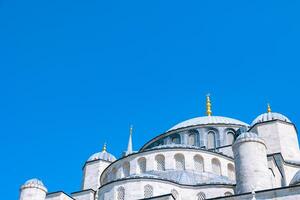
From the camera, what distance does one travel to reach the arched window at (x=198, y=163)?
2233 cm

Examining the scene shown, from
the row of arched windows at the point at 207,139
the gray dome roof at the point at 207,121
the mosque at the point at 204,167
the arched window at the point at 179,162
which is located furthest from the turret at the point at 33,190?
the gray dome roof at the point at 207,121

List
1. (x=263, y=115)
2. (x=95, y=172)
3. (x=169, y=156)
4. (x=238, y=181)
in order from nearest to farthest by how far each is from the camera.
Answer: (x=238, y=181), (x=169, y=156), (x=263, y=115), (x=95, y=172)

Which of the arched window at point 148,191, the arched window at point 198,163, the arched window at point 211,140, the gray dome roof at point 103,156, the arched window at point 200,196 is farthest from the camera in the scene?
the gray dome roof at point 103,156

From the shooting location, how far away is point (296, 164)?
23578mm

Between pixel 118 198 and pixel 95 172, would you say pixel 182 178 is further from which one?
pixel 95 172

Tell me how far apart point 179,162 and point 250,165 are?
4585mm

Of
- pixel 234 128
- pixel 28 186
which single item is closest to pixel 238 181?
pixel 28 186

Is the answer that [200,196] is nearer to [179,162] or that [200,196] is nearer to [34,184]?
[179,162]

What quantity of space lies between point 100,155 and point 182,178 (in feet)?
29.3

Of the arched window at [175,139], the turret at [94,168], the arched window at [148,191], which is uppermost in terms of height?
the arched window at [175,139]

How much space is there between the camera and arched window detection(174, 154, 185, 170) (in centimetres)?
2219

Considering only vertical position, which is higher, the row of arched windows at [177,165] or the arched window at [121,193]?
the row of arched windows at [177,165]

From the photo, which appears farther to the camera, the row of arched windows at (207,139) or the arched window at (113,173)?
the row of arched windows at (207,139)

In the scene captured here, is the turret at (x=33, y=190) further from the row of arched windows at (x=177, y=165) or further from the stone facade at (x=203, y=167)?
the row of arched windows at (x=177, y=165)
